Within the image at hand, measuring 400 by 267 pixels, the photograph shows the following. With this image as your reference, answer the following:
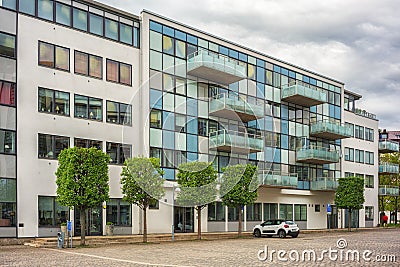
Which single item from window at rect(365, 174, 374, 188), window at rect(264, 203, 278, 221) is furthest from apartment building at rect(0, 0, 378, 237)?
window at rect(365, 174, 374, 188)

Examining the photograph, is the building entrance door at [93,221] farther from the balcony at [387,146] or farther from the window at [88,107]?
the balcony at [387,146]

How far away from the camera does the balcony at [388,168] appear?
212 feet

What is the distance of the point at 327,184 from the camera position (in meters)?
51.9

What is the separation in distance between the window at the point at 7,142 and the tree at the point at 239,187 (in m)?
15.1

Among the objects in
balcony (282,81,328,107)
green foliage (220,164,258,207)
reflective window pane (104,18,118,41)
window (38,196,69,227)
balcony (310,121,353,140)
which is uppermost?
reflective window pane (104,18,118,41)

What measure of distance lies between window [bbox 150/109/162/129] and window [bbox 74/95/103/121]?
393cm

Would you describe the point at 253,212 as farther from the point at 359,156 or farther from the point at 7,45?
the point at 7,45

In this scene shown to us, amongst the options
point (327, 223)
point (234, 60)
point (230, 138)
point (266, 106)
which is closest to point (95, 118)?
point (230, 138)

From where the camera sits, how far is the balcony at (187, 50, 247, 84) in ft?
132

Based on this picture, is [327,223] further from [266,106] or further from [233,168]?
[233,168]

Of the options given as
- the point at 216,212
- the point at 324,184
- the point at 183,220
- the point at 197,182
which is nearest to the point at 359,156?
the point at 324,184

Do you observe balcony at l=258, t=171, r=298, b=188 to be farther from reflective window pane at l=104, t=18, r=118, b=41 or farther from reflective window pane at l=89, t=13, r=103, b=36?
reflective window pane at l=89, t=13, r=103, b=36

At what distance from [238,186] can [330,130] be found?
1849cm

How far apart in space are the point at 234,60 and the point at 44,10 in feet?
58.3
